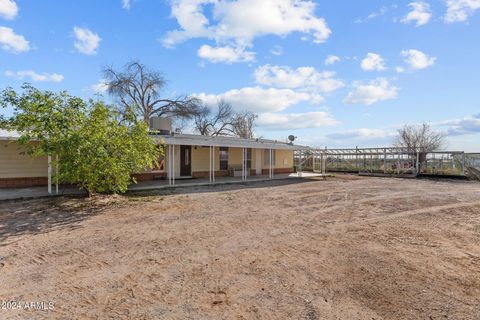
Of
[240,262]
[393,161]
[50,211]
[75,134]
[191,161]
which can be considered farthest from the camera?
[393,161]

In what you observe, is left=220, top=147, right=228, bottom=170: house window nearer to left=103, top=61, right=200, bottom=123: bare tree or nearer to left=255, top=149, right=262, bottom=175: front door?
left=255, top=149, right=262, bottom=175: front door

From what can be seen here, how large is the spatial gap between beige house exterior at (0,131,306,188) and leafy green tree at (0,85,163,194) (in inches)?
80.2

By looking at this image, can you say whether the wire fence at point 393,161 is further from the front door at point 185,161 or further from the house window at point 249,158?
the front door at point 185,161

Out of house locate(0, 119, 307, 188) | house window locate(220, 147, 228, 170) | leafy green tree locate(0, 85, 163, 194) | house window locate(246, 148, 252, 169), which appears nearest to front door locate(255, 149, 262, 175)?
house locate(0, 119, 307, 188)

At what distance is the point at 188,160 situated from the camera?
1675 centimetres

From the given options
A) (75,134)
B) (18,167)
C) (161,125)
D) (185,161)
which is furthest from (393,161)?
(18,167)

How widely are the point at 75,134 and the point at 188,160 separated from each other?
27.6ft

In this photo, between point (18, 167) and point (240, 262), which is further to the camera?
point (18, 167)

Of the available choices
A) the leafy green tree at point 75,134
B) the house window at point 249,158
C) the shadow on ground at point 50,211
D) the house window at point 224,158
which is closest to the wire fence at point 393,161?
the house window at point 249,158

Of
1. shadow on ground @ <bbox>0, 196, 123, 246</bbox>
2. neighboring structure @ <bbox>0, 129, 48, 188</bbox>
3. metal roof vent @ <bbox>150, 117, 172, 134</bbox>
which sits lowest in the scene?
shadow on ground @ <bbox>0, 196, 123, 246</bbox>

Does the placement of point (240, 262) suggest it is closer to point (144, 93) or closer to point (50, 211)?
point (50, 211)

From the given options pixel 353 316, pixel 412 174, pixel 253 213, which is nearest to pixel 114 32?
pixel 253 213

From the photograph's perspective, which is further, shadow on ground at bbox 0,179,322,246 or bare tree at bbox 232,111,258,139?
bare tree at bbox 232,111,258,139

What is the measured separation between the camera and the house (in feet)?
38.5
